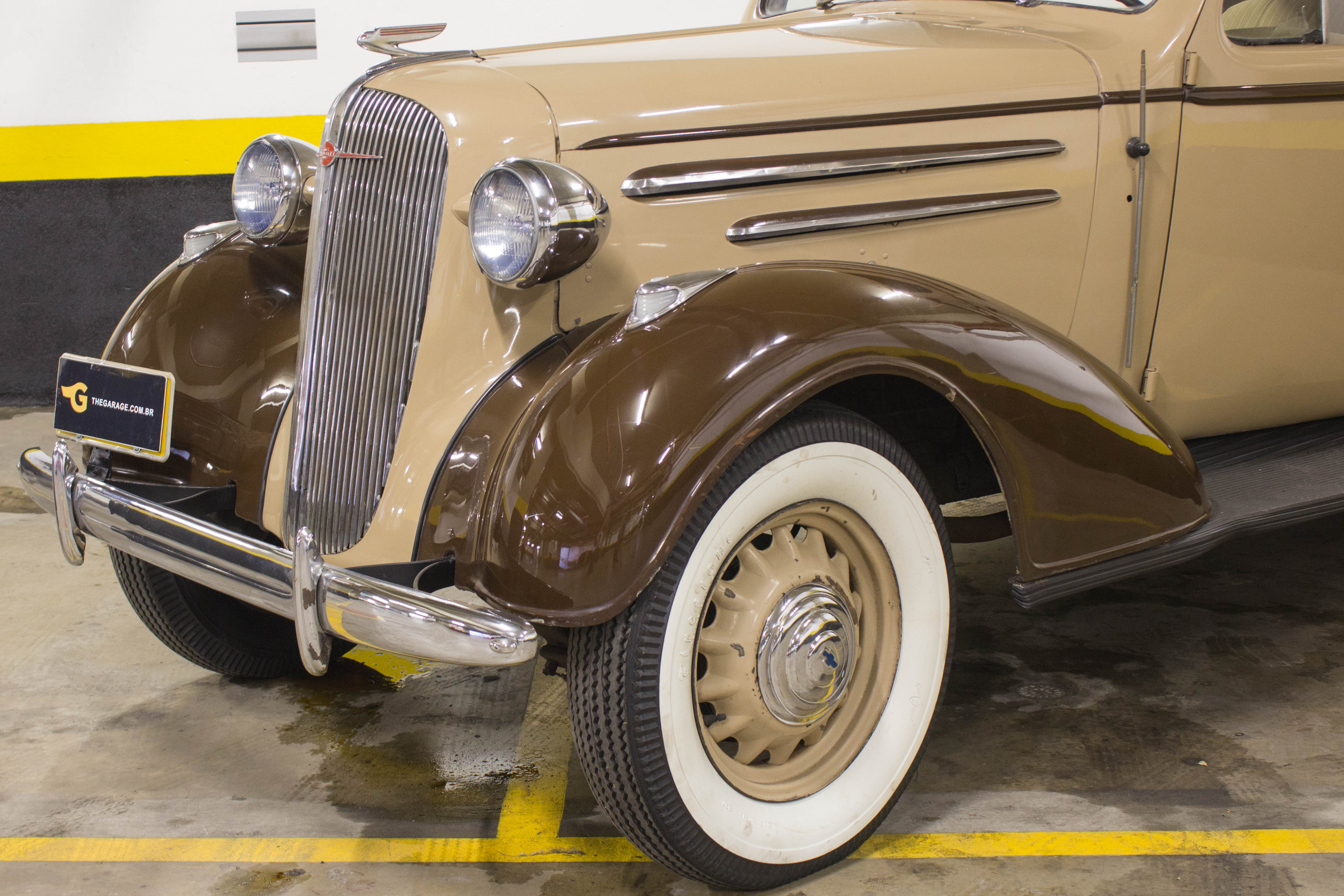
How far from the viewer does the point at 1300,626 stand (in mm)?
2934

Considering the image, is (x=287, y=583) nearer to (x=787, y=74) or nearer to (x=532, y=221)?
(x=532, y=221)

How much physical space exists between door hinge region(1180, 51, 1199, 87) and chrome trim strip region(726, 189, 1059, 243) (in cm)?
37

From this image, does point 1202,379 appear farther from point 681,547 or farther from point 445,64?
point 445,64

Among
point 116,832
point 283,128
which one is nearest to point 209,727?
point 116,832

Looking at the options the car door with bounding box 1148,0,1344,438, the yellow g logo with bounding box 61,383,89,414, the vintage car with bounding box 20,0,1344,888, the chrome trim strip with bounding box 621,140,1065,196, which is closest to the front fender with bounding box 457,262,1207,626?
the vintage car with bounding box 20,0,1344,888

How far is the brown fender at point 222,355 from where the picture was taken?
7.36ft

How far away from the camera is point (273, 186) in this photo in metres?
2.34

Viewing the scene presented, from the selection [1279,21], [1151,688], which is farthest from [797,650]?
[1279,21]

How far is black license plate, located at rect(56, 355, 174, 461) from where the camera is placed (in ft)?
7.01

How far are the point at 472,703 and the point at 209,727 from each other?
56 cm

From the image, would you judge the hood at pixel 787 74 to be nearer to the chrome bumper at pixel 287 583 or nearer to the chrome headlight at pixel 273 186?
A: the chrome headlight at pixel 273 186

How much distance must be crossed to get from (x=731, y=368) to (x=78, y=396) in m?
1.34

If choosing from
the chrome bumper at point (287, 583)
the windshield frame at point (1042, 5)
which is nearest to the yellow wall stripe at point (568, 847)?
the chrome bumper at point (287, 583)

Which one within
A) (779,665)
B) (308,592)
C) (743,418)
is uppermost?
(743,418)
